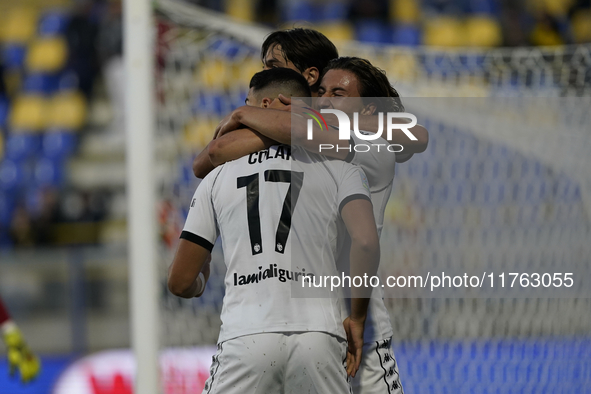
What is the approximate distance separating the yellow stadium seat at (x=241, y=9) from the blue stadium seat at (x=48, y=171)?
10.2ft

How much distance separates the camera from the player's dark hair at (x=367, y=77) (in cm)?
212

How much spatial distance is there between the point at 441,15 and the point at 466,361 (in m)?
5.69

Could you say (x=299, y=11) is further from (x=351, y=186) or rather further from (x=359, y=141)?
(x=351, y=186)

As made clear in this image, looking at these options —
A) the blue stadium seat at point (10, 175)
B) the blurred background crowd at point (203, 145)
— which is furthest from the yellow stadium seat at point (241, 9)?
the blue stadium seat at point (10, 175)

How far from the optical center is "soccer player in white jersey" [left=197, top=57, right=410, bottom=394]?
5.97ft

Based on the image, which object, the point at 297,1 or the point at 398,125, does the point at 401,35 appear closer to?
the point at 297,1

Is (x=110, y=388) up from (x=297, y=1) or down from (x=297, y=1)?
down

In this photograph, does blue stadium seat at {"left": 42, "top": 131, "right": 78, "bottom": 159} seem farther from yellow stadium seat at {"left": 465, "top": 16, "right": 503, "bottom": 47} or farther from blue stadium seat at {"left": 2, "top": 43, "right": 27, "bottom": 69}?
yellow stadium seat at {"left": 465, "top": 16, "right": 503, "bottom": 47}

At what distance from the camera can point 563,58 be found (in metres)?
4.63

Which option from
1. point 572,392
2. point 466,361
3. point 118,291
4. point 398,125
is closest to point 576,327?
point 572,392

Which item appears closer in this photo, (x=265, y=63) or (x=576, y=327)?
(x=265, y=63)

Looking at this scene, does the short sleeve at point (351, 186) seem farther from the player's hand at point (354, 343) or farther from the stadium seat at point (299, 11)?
the stadium seat at point (299, 11)

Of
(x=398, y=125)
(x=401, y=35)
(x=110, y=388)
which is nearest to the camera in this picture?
(x=398, y=125)

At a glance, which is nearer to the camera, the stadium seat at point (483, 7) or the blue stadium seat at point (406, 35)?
the blue stadium seat at point (406, 35)
